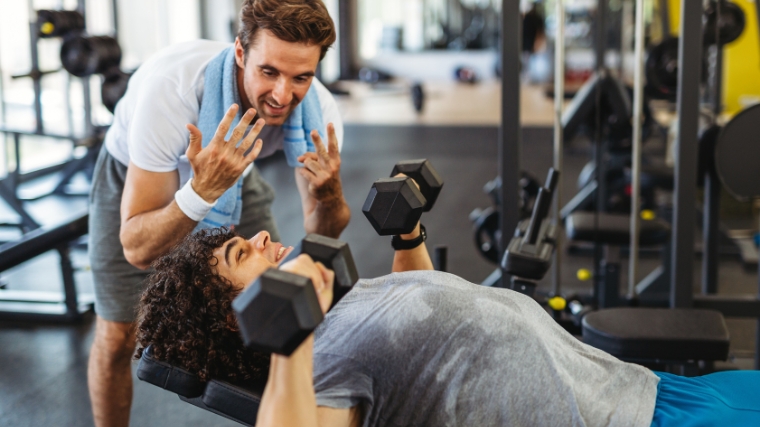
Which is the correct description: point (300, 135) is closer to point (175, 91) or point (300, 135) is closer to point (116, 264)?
point (175, 91)

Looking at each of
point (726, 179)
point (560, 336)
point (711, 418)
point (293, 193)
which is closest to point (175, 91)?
point (560, 336)

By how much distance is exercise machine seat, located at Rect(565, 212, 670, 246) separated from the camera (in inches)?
108

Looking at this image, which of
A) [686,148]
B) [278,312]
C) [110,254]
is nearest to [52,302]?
[110,254]

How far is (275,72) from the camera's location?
157 cm

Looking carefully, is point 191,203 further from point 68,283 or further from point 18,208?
point 18,208

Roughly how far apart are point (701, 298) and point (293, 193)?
360 cm

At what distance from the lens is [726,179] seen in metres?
2.27

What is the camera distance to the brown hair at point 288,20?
60.2 inches

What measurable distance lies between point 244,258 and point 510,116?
1.11 metres

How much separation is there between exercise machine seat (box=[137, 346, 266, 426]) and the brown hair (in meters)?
0.70

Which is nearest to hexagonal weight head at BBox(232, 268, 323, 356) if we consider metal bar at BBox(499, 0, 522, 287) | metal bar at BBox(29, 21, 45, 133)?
metal bar at BBox(499, 0, 522, 287)

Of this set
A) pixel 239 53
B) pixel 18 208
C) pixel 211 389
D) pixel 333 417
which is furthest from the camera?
pixel 18 208

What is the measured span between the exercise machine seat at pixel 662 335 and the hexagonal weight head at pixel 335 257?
2.78 feet

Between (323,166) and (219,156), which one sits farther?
(323,166)
